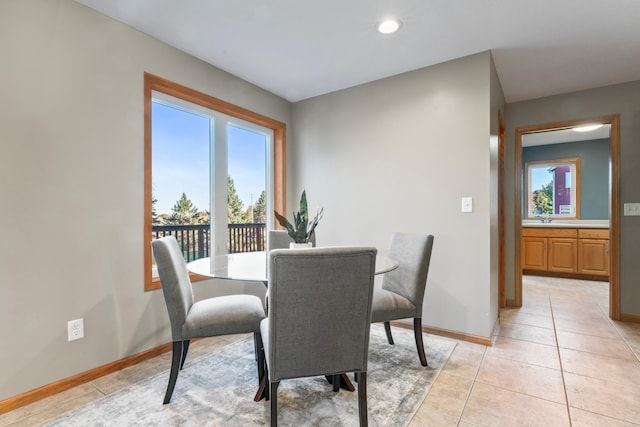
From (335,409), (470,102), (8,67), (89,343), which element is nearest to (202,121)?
(8,67)

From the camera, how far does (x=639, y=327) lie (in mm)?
2932

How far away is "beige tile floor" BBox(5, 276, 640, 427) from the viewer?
1620mm

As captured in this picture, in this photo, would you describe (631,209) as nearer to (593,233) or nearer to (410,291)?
(593,233)

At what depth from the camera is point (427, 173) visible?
2807 mm

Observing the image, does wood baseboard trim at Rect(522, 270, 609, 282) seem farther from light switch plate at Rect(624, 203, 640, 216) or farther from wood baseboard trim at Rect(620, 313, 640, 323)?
light switch plate at Rect(624, 203, 640, 216)

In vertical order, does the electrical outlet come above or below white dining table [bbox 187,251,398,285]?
below

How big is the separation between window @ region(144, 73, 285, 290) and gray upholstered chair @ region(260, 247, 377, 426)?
1.47m

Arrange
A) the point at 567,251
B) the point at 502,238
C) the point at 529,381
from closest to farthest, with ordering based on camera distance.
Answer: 1. the point at 529,381
2. the point at 502,238
3. the point at 567,251

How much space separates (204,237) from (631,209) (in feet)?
13.7

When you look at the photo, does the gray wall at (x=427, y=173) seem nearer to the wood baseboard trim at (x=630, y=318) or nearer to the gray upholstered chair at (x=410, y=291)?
the gray upholstered chair at (x=410, y=291)

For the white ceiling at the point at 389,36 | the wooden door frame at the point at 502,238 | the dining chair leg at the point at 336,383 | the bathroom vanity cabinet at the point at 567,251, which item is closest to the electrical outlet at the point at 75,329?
the dining chair leg at the point at 336,383

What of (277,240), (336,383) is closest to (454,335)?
(336,383)

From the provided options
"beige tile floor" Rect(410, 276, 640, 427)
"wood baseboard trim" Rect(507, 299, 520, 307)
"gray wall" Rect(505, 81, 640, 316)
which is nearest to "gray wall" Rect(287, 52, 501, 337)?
"beige tile floor" Rect(410, 276, 640, 427)

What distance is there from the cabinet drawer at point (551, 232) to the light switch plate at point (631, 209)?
1.96 m
